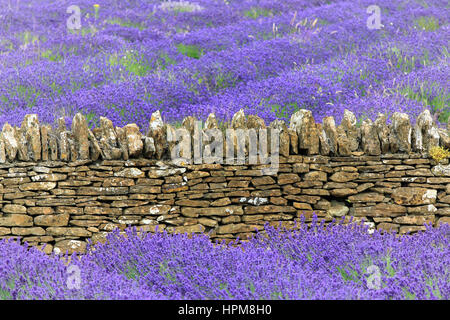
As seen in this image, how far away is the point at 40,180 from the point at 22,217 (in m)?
0.36

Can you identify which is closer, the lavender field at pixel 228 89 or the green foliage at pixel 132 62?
the lavender field at pixel 228 89

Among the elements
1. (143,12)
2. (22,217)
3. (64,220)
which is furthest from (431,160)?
(143,12)

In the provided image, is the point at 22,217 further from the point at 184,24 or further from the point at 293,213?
the point at 184,24

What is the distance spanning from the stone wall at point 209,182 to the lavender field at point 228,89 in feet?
0.81

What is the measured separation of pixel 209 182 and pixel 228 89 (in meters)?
2.36

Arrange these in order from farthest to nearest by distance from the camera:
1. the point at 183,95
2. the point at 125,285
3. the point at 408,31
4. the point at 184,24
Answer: the point at 184,24 → the point at 408,31 → the point at 183,95 → the point at 125,285

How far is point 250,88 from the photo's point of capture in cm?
668

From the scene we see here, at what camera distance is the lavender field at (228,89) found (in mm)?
3352

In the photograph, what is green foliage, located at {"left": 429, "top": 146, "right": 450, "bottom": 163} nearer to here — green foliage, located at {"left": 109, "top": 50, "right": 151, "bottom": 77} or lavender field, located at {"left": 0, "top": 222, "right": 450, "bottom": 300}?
lavender field, located at {"left": 0, "top": 222, "right": 450, "bottom": 300}

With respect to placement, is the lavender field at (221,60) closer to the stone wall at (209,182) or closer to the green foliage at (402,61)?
the green foliage at (402,61)

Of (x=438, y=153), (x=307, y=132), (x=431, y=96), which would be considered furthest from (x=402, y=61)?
(x=307, y=132)

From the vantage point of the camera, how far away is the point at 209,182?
471 centimetres

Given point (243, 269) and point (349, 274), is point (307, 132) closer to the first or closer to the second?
point (349, 274)

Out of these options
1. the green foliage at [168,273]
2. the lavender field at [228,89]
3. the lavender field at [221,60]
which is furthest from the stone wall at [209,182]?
the lavender field at [221,60]
